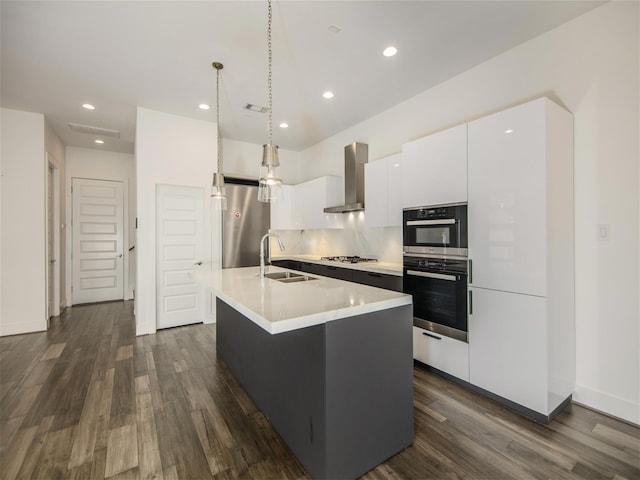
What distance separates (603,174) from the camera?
215cm

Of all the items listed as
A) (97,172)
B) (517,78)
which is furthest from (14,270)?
(517,78)

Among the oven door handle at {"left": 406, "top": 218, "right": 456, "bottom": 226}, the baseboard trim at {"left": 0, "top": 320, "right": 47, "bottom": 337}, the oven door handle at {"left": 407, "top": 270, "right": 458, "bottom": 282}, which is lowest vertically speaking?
the baseboard trim at {"left": 0, "top": 320, "right": 47, "bottom": 337}

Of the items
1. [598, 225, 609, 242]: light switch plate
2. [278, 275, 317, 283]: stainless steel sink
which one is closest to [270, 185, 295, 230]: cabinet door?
[278, 275, 317, 283]: stainless steel sink

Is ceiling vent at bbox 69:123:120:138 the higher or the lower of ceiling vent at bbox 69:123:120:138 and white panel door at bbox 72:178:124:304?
the higher

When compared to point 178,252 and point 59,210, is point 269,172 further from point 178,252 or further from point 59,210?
point 59,210

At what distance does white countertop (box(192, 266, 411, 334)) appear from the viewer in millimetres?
1339

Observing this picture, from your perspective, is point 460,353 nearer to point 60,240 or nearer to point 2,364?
point 2,364

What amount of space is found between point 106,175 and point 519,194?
22.1 ft

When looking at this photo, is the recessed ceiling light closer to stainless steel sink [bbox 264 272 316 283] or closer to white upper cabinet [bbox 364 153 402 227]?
white upper cabinet [bbox 364 153 402 227]

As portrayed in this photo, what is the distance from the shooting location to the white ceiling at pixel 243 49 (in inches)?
85.4

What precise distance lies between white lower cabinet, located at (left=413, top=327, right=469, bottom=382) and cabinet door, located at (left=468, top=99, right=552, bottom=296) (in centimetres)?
61

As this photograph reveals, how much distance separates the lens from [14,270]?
156 inches

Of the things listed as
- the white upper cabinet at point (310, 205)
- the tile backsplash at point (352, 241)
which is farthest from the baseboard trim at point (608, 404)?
the white upper cabinet at point (310, 205)

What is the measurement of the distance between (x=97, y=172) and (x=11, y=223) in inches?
80.9
